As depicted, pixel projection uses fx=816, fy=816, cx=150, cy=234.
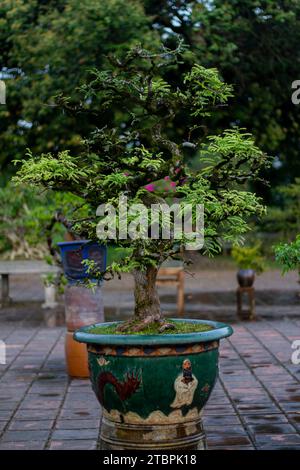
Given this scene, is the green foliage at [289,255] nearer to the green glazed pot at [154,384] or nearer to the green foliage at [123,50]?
the green glazed pot at [154,384]

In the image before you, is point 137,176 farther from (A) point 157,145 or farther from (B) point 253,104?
(B) point 253,104

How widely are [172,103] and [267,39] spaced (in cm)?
1134

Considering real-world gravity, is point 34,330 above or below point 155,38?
below

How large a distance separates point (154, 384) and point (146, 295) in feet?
2.47

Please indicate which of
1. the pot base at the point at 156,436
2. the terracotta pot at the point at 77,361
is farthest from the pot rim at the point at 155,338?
the terracotta pot at the point at 77,361

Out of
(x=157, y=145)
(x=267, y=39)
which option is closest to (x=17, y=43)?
(x=267, y=39)

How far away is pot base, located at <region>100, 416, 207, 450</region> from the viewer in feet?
15.5

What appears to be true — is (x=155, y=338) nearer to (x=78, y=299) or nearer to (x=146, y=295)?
(x=146, y=295)

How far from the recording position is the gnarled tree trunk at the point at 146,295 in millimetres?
5188

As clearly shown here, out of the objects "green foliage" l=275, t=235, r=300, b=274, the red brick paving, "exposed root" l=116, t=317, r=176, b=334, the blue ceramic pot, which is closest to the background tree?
the red brick paving

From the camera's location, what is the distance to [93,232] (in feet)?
16.8

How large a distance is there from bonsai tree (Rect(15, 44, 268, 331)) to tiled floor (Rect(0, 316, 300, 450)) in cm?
105

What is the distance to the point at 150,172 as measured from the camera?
518 cm

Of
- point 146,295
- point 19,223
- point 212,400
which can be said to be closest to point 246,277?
point 19,223
